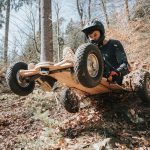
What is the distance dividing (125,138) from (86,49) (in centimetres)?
164

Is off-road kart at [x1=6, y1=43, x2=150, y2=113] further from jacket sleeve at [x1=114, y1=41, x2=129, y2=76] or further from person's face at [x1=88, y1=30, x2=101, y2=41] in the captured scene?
person's face at [x1=88, y1=30, x2=101, y2=41]

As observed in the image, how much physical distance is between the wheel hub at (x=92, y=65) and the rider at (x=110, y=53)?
2.69 feet

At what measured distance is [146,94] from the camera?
6.61m

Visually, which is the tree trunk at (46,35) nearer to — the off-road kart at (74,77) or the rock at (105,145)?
the off-road kart at (74,77)

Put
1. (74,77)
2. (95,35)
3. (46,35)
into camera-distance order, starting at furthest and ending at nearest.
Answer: (46,35), (95,35), (74,77)

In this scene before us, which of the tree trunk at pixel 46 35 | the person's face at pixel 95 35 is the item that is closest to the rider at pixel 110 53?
the person's face at pixel 95 35

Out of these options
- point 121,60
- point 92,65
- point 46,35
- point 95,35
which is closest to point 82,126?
point 92,65

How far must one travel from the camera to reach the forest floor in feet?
17.8

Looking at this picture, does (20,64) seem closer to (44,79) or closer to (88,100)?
(44,79)

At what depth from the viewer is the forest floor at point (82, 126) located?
17.8 feet

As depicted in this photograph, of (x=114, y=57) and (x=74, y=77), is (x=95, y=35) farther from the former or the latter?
(x=74, y=77)

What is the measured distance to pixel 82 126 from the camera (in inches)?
243

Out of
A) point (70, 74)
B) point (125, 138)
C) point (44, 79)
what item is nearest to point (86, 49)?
point (70, 74)

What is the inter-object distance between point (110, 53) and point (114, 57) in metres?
0.12
